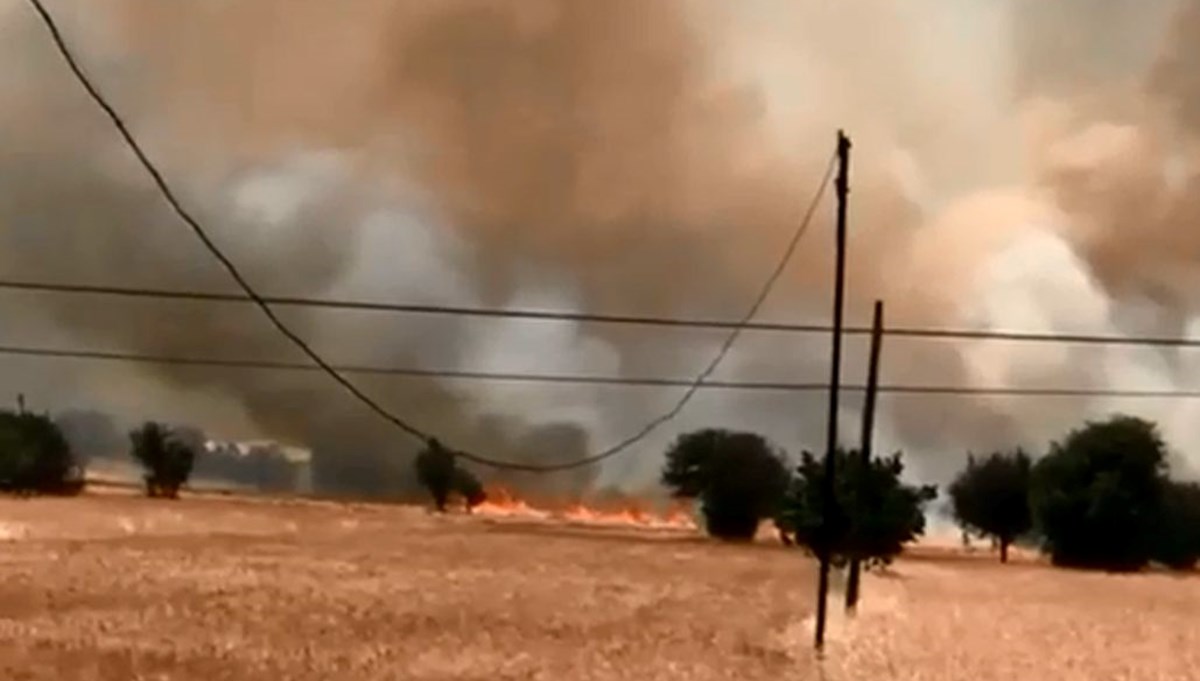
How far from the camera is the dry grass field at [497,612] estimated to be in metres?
12.1

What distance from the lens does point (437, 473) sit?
2972cm

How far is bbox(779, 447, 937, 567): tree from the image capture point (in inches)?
741

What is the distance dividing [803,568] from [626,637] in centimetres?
969

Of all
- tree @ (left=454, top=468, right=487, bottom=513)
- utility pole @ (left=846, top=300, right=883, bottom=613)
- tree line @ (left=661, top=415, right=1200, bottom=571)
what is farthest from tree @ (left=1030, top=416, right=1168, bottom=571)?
utility pole @ (left=846, top=300, right=883, bottom=613)

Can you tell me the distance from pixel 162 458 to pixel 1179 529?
59.7ft

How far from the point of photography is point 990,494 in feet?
108

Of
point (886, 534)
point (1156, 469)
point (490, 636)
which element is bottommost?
point (490, 636)

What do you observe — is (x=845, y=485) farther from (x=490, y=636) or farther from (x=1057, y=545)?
(x=1057, y=545)

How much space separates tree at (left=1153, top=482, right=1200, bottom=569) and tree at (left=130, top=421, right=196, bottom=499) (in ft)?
56.7

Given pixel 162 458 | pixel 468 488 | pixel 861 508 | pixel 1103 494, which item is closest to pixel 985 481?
pixel 1103 494

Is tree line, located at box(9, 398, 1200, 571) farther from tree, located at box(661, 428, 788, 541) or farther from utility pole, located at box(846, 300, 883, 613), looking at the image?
utility pole, located at box(846, 300, 883, 613)

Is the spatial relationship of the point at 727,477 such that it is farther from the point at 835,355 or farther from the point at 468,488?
the point at 835,355

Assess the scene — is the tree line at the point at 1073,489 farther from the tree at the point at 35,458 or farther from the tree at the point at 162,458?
the tree at the point at 35,458

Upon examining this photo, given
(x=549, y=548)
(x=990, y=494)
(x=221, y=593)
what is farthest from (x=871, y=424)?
(x=990, y=494)
